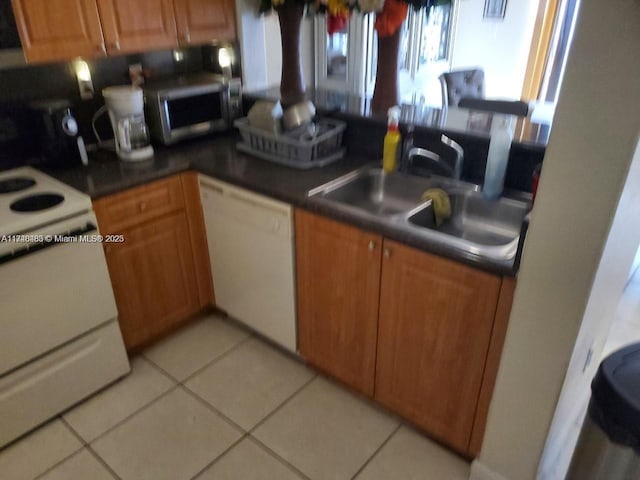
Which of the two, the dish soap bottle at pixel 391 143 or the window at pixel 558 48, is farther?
the window at pixel 558 48

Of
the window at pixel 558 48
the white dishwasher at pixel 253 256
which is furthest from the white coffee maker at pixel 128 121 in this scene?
the window at pixel 558 48

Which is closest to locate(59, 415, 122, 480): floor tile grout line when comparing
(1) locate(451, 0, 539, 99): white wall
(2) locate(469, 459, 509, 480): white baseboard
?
(2) locate(469, 459, 509, 480): white baseboard

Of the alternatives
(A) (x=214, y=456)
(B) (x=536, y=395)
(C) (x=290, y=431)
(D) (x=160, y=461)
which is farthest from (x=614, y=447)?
(D) (x=160, y=461)

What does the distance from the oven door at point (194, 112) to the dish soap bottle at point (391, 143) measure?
93cm

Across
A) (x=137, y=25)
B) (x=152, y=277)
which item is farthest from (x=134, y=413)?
(x=137, y=25)

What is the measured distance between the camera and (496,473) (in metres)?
1.64

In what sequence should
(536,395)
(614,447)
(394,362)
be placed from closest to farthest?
1. (614,447)
2. (536,395)
3. (394,362)

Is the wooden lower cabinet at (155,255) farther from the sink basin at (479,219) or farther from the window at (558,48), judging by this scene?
the window at (558,48)

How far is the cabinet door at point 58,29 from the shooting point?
179cm

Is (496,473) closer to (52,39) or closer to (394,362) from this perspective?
(394,362)

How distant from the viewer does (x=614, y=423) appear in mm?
1189

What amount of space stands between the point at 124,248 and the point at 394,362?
4.00 feet

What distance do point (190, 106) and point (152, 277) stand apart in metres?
0.85

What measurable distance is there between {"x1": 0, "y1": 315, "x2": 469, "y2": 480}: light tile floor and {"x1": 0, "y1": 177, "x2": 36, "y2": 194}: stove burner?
93 cm
